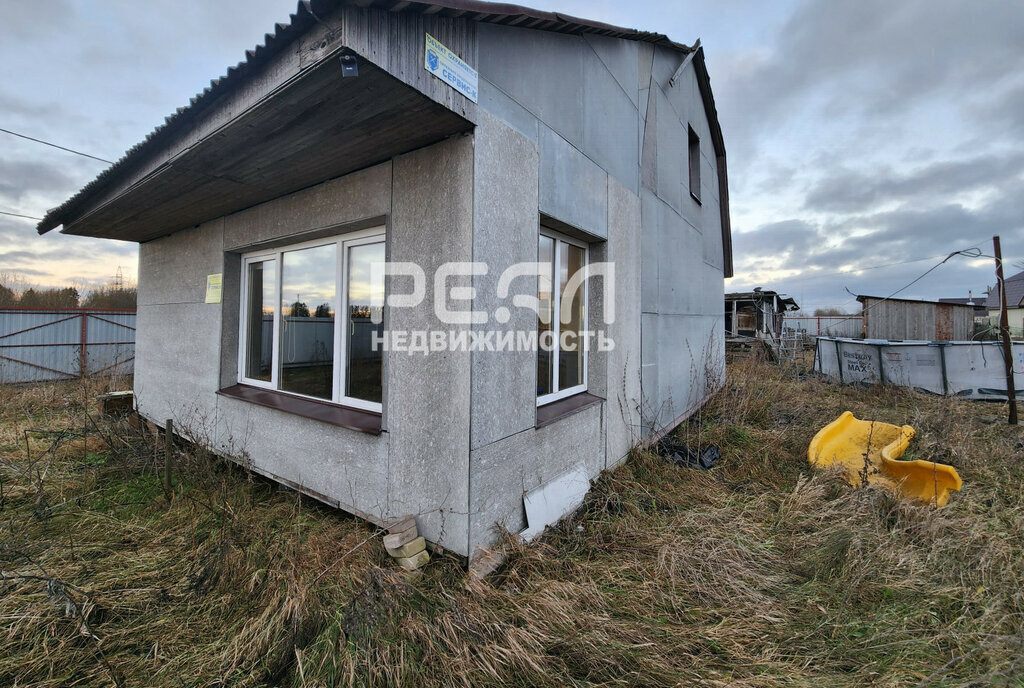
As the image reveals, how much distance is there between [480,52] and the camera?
2.53 meters

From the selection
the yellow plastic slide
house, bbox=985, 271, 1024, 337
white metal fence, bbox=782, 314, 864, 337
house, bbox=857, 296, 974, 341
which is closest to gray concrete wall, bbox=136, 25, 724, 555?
the yellow plastic slide

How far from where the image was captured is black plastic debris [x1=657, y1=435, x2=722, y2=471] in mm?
4531

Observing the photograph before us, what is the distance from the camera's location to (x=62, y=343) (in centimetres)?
1115

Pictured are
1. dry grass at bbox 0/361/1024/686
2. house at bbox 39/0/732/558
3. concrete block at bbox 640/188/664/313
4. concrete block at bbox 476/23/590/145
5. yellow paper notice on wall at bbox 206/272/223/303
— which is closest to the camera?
dry grass at bbox 0/361/1024/686

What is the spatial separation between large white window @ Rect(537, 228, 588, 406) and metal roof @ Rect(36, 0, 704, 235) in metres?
1.51

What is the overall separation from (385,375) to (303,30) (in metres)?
1.97

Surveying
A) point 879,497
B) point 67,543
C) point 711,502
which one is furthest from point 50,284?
point 879,497

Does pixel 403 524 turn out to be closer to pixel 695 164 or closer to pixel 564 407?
pixel 564 407

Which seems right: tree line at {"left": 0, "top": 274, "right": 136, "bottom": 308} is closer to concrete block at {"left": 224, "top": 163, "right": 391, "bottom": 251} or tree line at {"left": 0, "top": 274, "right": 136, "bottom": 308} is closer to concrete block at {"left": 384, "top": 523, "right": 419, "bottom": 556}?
concrete block at {"left": 224, "top": 163, "right": 391, "bottom": 251}

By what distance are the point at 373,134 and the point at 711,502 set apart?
4126mm

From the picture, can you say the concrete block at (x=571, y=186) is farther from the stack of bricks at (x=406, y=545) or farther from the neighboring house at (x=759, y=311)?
the neighboring house at (x=759, y=311)

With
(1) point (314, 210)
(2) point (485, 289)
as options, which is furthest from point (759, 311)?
→ (1) point (314, 210)

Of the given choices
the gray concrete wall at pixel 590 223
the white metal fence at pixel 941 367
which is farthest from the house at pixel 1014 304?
the gray concrete wall at pixel 590 223

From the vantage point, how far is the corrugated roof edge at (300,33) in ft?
5.61
